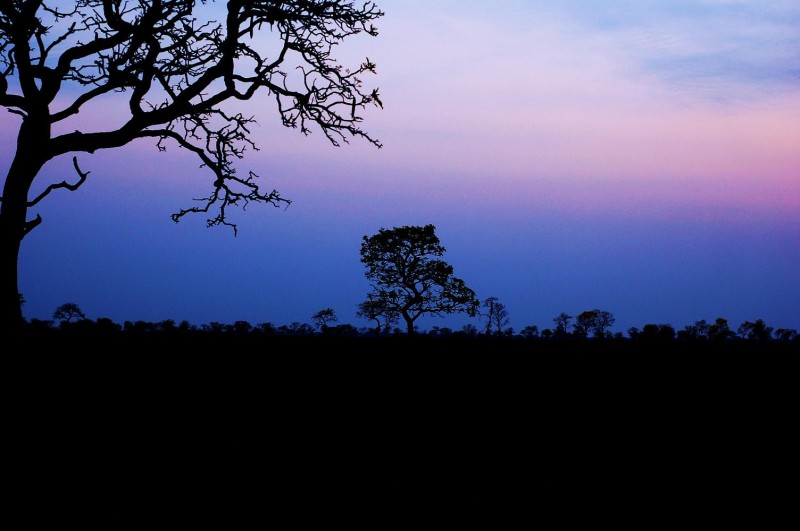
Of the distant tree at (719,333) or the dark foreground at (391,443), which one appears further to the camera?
the distant tree at (719,333)

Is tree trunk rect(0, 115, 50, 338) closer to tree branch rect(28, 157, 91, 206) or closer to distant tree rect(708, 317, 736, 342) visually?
tree branch rect(28, 157, 91, 206)

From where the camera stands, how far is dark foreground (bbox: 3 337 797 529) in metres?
7.49

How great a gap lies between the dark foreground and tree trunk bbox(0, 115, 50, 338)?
1157 millimetres

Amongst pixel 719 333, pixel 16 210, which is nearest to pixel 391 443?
pixel 16 210

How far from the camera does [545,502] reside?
7633mm

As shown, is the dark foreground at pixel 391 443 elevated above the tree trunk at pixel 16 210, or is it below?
below

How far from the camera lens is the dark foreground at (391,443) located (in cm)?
749

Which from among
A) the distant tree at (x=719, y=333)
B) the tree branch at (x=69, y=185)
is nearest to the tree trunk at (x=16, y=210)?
the tree branch at (x=69, y=185)

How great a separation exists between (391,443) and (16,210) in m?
10.7

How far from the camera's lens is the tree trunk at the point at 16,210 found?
49.7ft

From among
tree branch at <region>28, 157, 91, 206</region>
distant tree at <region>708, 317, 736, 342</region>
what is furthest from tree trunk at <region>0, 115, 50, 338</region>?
distant tree at <region>708, 317, 736, 342</region>

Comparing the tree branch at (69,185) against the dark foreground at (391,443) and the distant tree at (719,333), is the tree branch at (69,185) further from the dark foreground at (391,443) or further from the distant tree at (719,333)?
the distant tree at (719,333)

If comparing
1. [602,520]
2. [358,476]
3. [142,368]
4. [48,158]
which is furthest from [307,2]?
[602,520]

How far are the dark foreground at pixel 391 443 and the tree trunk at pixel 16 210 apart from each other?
1.16 meters
